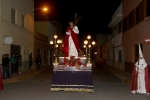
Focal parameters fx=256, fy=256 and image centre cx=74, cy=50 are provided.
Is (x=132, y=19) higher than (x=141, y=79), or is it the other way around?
(x=132, y=19)

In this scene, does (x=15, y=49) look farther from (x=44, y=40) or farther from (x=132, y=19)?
(x=44, y=40)

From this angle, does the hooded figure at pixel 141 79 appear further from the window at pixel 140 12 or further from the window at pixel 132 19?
the window at pixel 132 19

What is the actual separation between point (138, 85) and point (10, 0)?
14842 mm

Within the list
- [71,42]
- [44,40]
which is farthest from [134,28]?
[44,40]

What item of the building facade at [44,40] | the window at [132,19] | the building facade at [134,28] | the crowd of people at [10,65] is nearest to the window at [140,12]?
the building facade at [134,28]

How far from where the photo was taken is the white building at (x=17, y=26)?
66.9 feet

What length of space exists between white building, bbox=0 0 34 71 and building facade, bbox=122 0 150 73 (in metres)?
10.5

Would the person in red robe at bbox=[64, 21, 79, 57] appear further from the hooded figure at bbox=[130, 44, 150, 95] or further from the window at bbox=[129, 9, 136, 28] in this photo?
the window at bbox=[129, 9, 136, 28]

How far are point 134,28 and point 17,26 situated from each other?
1108 cm

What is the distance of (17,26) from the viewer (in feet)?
80.8

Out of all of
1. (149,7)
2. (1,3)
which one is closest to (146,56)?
(149,7)

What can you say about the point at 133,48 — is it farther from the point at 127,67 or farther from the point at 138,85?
the point at 138,85

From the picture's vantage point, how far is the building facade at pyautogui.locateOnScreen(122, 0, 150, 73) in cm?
1931

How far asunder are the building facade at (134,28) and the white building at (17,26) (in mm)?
10468
